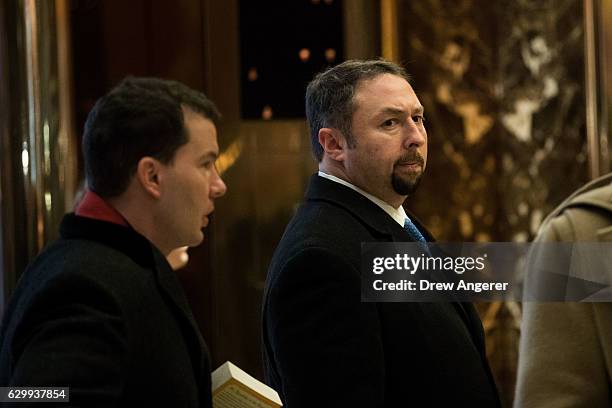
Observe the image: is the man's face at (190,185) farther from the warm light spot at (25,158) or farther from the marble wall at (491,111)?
the marble wall at (491,111)

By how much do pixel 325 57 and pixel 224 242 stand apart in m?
0.79

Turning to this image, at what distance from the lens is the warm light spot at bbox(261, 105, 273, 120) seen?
403 centimetres

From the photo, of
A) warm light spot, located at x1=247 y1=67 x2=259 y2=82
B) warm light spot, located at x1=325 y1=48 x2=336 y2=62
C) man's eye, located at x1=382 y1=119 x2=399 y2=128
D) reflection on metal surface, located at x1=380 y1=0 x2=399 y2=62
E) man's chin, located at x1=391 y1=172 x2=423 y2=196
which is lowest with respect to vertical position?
man's chin, located at x1=391 y1=172 x2=423 y2=196

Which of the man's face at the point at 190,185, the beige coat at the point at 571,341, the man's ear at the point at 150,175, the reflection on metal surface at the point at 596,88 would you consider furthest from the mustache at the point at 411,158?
the reflection on metal surface at the point at 596,88

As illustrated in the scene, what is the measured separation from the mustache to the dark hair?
1.53ft

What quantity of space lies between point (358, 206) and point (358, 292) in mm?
219

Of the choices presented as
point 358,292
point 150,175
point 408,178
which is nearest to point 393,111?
point 408,178

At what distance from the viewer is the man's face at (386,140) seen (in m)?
2.11

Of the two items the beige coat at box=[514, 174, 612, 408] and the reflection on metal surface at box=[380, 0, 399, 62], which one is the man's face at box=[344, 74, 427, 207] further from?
the reflection on metal surface at box=[380, 0, 399, 62]

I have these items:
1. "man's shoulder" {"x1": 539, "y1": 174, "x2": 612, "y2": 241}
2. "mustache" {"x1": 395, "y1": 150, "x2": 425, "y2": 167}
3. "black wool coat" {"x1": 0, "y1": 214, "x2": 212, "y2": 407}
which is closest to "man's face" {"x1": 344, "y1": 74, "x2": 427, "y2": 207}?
"mustache" {"x1": 395, "y1": 150, "x2": 425, "y2": 167}

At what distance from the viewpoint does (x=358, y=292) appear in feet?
6.48

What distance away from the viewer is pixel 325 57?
4.02 metres

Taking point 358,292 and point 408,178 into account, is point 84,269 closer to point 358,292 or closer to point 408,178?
point 358,292

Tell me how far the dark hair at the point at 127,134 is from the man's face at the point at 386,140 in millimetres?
429
